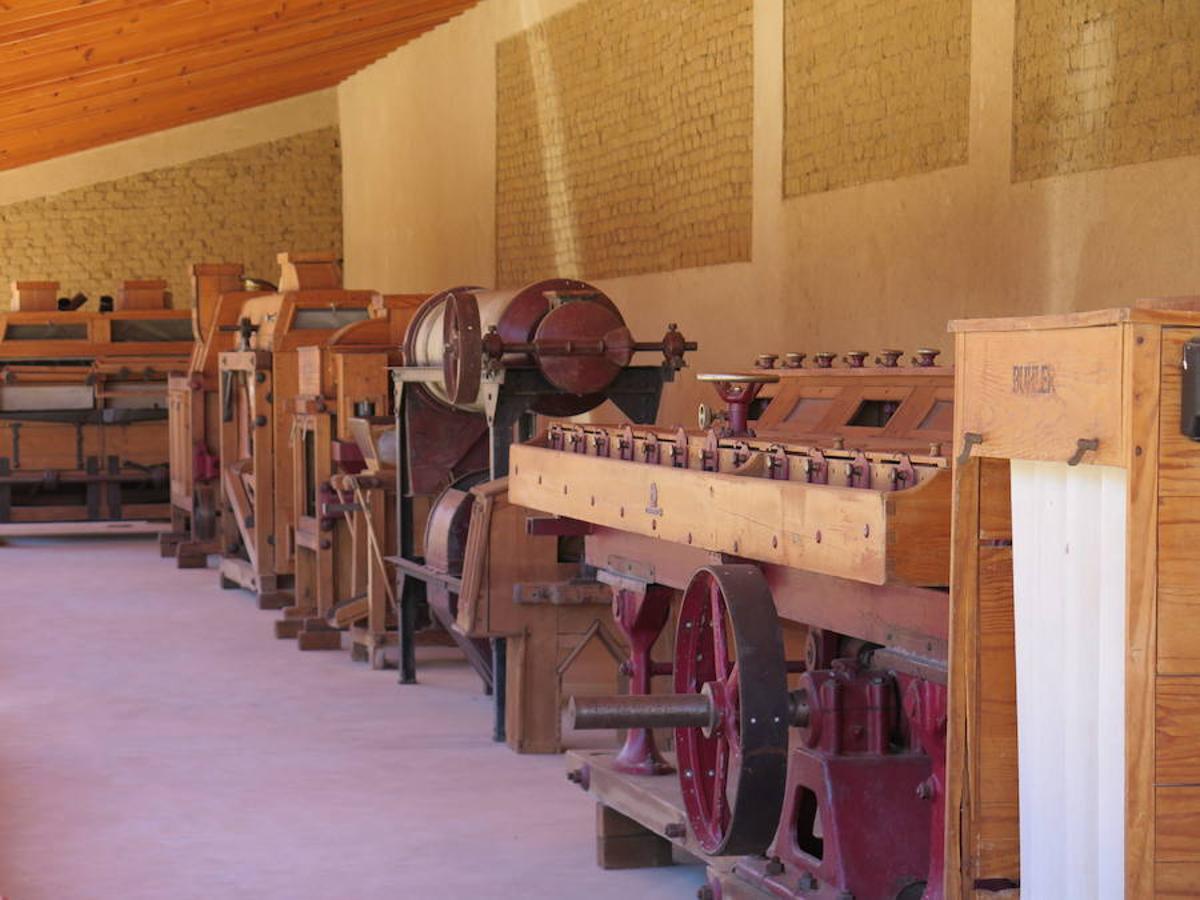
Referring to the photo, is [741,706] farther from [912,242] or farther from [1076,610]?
[912,242]

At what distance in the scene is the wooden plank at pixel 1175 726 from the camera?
95.0 inches

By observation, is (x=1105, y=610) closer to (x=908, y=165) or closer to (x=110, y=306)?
(x=908, y=165)

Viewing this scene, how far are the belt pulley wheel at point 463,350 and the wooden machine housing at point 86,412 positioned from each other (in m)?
6.88

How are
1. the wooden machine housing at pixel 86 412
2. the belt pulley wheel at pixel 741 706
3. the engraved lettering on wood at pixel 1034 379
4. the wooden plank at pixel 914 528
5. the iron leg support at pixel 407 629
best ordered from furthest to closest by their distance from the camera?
1. the wooden machine housing at pixel 86 412
2. the iron leg support at pixel 407 629
3. the belt pulley wheel at pixel 741 706
4. the wooden plank at pixel 914 528
5. the engraved lettering on wood at pixel 1034 379

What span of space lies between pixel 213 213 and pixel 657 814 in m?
15.2

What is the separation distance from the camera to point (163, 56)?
12852 mm

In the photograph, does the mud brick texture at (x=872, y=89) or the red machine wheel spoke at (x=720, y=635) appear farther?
the mud brick texture at (x=872, y=89)

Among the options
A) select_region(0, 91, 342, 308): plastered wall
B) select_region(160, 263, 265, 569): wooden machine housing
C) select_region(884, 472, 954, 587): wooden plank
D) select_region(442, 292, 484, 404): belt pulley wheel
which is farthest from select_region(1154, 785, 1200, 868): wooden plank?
select_region(0, 91, 342, 308): plastered wall

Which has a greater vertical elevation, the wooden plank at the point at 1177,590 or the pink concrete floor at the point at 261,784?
the wooden plank at the point at 1177,590

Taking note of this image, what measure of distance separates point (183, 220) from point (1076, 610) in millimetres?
16994

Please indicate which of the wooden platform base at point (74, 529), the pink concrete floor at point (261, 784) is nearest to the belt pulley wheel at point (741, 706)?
the pink concrete floor at point (261, 784)

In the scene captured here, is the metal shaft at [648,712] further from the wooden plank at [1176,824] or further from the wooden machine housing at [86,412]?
the wooden machine housing at [86,412]

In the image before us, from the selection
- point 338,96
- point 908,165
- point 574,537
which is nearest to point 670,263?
point 908,165

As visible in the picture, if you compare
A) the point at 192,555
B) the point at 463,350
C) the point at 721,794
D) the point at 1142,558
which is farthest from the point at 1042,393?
the point at 192,555
